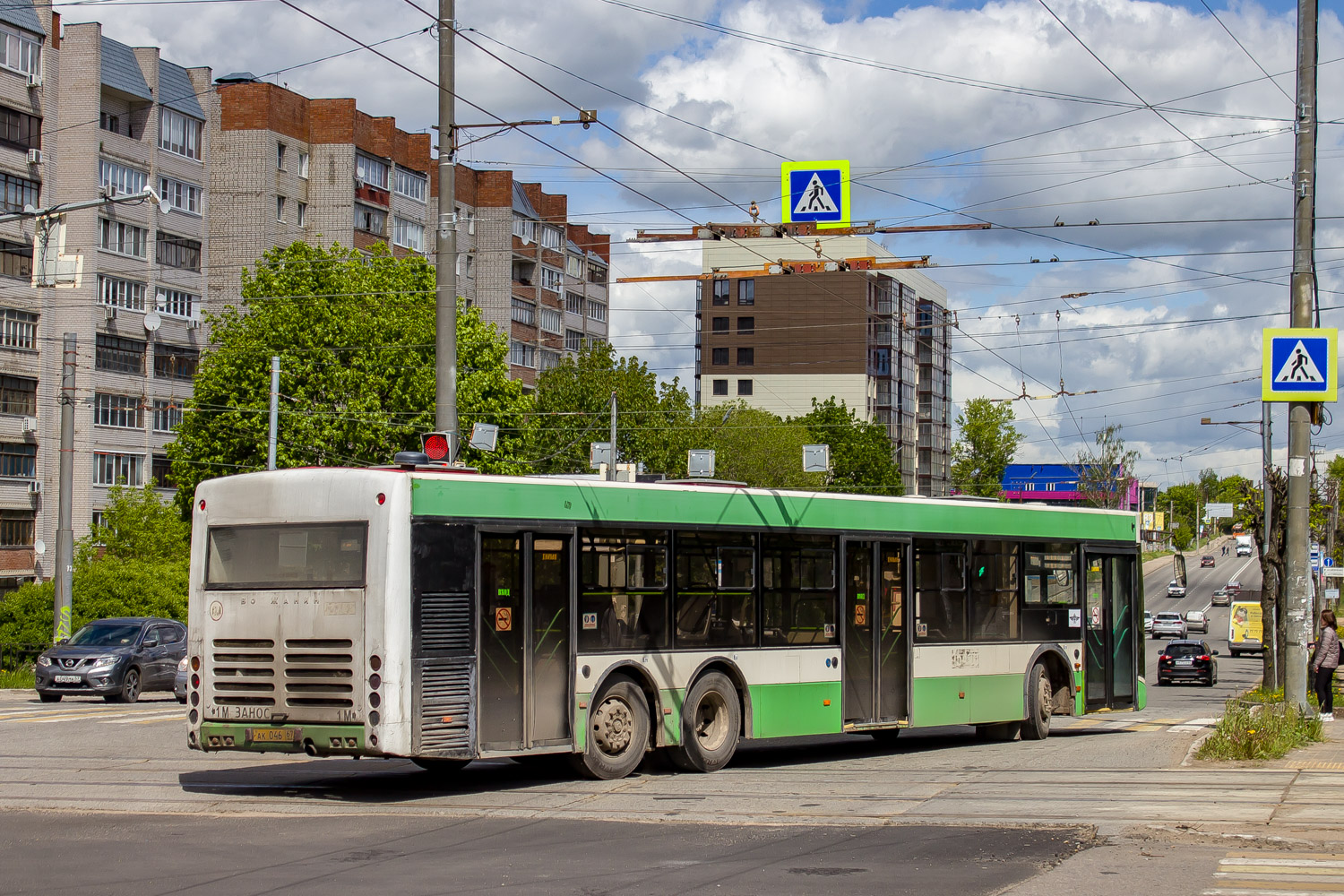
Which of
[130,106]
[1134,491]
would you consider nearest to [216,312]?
[130,106]

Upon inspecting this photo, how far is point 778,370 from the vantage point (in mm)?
116875

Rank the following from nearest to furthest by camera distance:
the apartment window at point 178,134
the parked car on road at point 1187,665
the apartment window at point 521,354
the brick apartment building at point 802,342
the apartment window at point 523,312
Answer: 1. the parked car on road at point 1187,665
2. the apartment window at point 178,134
3. the apartment window at point 521,354
4. the apartment window at point 523,312
5. the brick apartment building at point 802,342

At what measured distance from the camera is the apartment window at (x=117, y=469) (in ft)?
205

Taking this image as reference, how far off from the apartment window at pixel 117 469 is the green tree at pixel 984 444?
72951 millimetres

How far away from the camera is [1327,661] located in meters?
22.5

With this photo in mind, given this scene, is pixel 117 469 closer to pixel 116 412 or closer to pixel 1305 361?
pixel 116 412

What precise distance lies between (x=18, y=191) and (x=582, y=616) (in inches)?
2020

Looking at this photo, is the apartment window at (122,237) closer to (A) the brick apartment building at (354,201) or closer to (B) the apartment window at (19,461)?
(A) the brick apartment building at (354,201)

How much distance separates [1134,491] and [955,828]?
107 metres

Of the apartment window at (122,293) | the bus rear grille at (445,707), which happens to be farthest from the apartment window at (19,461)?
the bus rear grille at (445,707)

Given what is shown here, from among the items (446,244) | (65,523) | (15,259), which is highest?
(15,259)

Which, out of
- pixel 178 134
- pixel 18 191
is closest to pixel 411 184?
pixel 178 134

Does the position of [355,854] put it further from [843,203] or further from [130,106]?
[130,106]

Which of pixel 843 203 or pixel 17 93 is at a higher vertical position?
pixel 17 93
